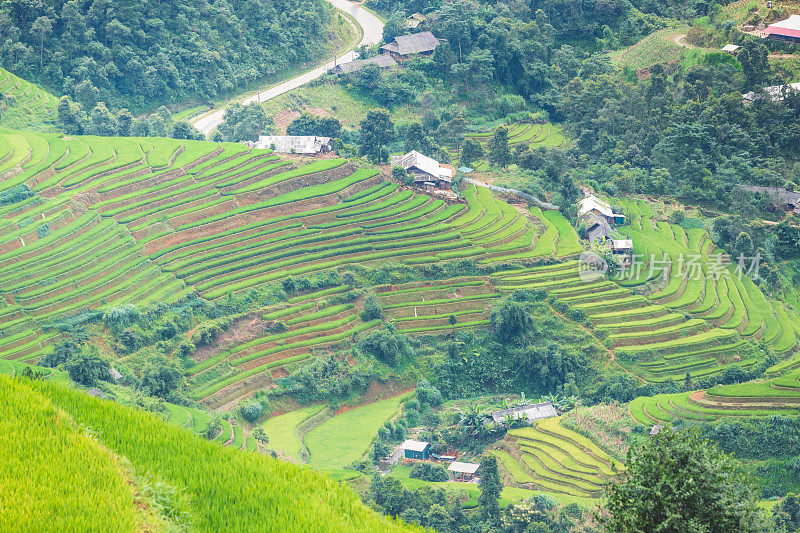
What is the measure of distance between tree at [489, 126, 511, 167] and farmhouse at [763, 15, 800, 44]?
686 inches

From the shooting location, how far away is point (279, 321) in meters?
32.1

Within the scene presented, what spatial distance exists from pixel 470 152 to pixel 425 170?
14.4 ft

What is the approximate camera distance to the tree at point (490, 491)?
2445cm

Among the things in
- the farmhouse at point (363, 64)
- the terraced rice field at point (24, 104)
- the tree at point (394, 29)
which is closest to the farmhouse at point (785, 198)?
the farmhouse at point (363, 64)

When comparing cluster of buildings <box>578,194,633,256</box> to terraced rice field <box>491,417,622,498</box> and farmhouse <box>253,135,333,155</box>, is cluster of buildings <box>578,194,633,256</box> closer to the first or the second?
terraced rice field <box>491,417,622,498</box>

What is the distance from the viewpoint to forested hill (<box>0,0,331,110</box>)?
1745 inches

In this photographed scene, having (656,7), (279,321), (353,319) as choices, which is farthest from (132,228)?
(656,7)

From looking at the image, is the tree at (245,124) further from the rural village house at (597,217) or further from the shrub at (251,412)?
the shrub at (251,412)

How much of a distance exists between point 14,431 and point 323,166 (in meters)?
30.3

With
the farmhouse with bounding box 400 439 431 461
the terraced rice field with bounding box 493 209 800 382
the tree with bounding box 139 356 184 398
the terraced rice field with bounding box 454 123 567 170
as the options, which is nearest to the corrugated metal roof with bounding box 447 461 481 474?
the farmhouse with bounding box 400 439 431 461

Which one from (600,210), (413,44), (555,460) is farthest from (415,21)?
(555,460)

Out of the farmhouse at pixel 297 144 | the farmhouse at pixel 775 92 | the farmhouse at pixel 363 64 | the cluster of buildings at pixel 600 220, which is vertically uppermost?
the farmhouse at pixel 775 92

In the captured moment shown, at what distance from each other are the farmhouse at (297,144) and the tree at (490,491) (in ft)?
65.6

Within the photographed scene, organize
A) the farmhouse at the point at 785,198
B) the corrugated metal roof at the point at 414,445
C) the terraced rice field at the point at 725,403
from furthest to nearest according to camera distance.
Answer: the farmhouse at the point at 785,198
the terraced rice field at the point at 725,403
the corrugated metal roof at the point at 414,445
